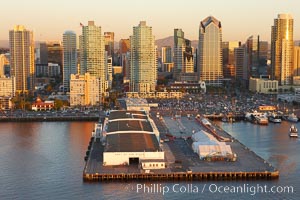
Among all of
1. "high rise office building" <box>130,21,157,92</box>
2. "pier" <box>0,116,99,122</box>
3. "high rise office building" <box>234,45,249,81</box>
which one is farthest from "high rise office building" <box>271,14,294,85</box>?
"pier" <box>0,116,99,122</box>

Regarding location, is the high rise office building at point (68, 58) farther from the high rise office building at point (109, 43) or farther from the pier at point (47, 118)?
the high rise office building at point (109, 43)

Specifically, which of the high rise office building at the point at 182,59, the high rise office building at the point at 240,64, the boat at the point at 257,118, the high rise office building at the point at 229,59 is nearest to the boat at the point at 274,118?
the boat at the point at 257,118

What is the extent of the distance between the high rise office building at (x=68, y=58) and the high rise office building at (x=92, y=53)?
173 centimetres

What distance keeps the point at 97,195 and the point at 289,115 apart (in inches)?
610

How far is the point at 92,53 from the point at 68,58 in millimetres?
4101

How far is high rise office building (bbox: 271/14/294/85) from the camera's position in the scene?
4197cm

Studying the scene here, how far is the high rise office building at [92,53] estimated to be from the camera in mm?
37000

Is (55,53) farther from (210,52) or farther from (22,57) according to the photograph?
(22,57)

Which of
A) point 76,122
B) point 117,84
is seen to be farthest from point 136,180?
point 117,84

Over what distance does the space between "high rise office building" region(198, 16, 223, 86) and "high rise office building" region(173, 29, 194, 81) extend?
3.87ft

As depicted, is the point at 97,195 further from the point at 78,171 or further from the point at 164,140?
the point at 164,140

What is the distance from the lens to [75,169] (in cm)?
1414

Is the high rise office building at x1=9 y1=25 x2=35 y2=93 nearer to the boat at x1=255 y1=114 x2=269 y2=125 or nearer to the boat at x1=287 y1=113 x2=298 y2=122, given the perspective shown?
the boat at x1=255 y1=114 x2=269 y2=125

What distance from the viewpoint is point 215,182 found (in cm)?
1291
